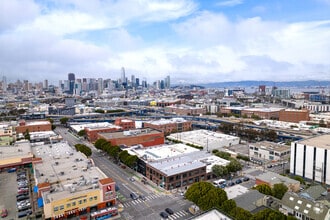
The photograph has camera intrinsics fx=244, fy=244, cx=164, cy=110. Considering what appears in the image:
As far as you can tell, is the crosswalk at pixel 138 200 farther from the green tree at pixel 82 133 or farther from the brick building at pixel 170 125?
the green tree at pixel 82 133

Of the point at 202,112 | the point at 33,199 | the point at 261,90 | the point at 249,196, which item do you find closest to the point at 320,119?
the point at 202,112

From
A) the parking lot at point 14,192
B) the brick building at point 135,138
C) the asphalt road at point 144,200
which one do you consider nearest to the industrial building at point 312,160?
the asphalt road at point 144,200

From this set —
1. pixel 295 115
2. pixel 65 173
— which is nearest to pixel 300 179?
pixel 65 173

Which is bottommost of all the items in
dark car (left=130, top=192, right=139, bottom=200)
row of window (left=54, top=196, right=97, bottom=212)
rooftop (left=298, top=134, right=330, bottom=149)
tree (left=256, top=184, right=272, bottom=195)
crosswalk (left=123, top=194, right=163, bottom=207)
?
crosswalk (left=123, top=194, right=163, bottom=207)

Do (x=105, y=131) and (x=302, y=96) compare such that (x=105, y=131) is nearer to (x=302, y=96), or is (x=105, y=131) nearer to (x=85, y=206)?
(x=85, y=206)

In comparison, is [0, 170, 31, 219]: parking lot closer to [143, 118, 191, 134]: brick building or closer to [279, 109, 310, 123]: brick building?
[143, 118, 191, 134]: brick building

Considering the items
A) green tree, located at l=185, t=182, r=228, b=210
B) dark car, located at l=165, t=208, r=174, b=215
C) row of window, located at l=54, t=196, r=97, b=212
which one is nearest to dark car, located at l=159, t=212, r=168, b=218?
dark car, located at l=165, t=208, r=174, b=215
